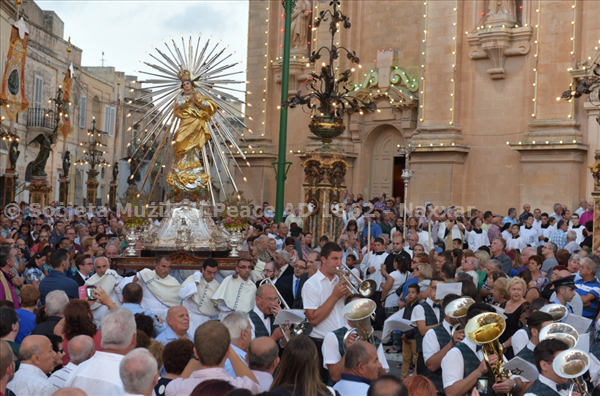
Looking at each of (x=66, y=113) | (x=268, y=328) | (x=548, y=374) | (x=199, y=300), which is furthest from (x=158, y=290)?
(x=66, y=113)

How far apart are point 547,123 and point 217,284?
14.5 metres

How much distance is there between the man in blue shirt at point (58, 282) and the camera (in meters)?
8.85

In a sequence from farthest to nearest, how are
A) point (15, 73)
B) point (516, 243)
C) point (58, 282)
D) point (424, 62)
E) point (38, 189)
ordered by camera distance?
point (38, 189) < point (15, 73) < point (424, 62) < point (516, 243) < point (58, 282)

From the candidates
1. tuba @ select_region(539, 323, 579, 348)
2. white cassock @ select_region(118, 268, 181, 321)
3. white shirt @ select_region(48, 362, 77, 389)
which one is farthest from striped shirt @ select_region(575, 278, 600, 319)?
white shirt @ select_region(48, 362, 77, 389)

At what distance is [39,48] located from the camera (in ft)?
126

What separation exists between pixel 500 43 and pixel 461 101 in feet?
6.79

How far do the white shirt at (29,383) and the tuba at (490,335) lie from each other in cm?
294

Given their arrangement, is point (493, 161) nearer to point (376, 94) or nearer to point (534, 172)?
point (534, 172)

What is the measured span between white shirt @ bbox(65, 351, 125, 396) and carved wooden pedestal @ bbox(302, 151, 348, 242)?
12422 mm

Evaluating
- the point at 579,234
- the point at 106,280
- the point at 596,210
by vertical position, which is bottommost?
the point at 106,280

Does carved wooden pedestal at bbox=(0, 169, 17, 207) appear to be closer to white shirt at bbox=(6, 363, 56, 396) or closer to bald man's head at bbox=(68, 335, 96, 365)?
bald man's head at bbox=(68, 335, 96, 365)

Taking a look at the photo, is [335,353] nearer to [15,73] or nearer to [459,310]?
[459,310]

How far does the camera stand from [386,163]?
88.0 ft

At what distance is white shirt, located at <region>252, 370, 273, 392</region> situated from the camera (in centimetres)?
561
